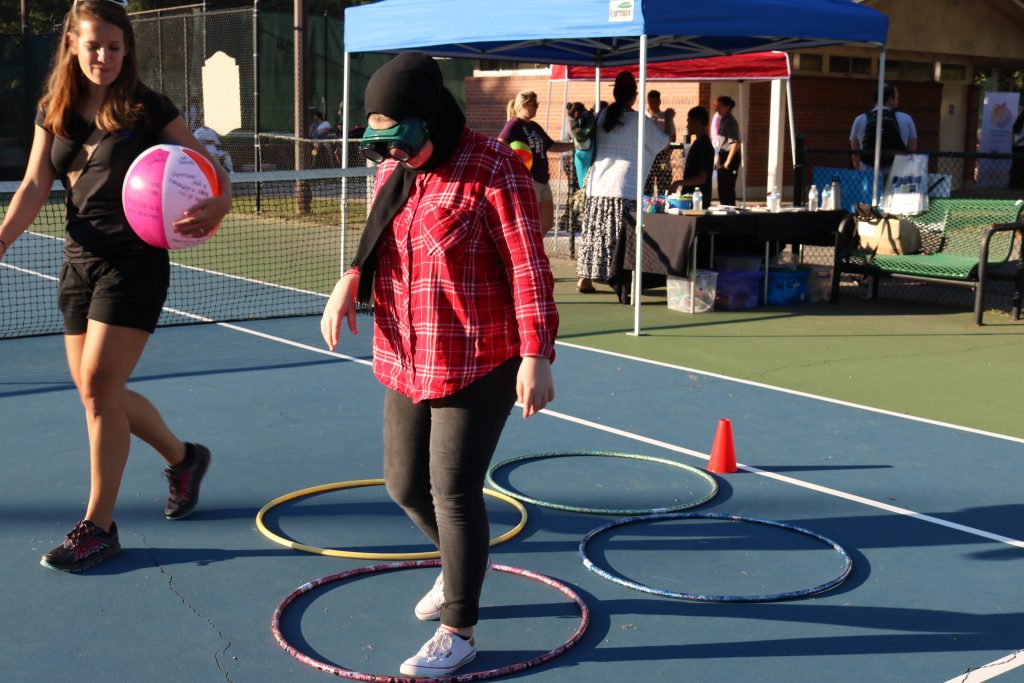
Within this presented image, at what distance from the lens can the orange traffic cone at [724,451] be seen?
5.95 metres

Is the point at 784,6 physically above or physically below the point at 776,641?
above

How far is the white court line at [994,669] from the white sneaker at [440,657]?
152 cm

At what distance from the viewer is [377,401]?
745cm

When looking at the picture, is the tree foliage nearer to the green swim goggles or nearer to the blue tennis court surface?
the blue tennis court surface

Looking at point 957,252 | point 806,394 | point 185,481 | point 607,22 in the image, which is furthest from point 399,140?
point 957,252

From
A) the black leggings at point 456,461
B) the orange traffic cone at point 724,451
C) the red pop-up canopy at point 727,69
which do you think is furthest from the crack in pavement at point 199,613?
the red pop-up canopy at point 727,69

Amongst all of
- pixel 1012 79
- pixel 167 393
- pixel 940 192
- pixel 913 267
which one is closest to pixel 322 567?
pixel 167 393

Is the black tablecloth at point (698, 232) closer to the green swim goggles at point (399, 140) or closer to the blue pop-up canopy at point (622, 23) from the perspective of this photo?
the blue pop-up canopy at point (622, 23)

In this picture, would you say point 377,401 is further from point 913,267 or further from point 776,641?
point 913,267

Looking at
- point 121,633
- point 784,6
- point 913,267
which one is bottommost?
point 121,633

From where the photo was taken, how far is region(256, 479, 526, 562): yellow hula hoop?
4684 millimetres

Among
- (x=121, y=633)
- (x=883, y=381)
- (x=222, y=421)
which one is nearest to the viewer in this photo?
(x=121, y=633)

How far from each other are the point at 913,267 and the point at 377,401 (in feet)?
19.9

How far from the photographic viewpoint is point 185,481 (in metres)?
5.17
